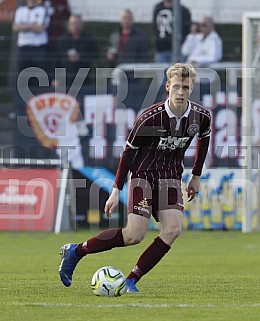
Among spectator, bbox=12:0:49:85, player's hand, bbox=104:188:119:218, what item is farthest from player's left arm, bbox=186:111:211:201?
spectator, bbox=12:0:49:85

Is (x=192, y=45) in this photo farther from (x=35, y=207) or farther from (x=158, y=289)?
(x=158, y=289)

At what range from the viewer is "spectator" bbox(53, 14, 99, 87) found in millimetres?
18172

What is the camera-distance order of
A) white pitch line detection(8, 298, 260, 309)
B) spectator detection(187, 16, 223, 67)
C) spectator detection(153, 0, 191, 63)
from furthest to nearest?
spectator detection(187, 16, 223, 67) < spectator detection(153, 0, 191, 63) < white pitch line detection(8, 298, 260, 309)

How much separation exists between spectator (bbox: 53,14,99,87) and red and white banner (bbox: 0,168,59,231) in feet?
7.52

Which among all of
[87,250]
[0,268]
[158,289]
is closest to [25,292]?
[87,250]

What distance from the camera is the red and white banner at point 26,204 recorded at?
1694cm

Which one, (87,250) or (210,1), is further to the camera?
(210,1)

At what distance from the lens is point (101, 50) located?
18562mm

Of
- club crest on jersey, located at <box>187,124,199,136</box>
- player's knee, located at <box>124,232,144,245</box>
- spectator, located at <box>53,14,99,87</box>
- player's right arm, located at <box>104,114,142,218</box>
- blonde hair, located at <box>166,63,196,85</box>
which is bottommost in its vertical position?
player's knee, located at <box>124,232,144,245</box>

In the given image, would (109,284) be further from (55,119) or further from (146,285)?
(55,119)

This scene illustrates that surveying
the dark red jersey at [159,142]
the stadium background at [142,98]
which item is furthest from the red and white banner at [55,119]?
the dark red jersey at [159,142]

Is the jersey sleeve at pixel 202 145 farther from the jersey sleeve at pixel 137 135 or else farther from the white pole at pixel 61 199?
the white pole at pixel 61 199

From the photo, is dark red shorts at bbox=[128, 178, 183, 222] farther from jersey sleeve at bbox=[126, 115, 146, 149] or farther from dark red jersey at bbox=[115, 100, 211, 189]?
jersey sleeve at bbox=[126, 115, 146, 149]

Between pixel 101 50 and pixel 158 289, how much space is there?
33.7 feet
